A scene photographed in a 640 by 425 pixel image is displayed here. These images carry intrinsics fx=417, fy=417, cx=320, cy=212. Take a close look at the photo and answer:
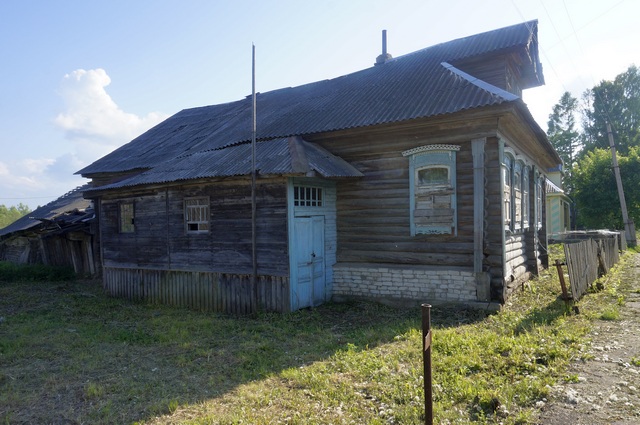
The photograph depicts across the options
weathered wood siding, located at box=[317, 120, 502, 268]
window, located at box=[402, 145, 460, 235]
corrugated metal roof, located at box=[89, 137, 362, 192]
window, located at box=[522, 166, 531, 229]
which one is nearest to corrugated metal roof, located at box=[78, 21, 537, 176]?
weathered wood siding, located at box=[317, 120, 502, 268]

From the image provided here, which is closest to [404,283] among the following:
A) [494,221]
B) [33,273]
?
[494,221]

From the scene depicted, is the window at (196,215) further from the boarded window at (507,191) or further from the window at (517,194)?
the window at (517,194)

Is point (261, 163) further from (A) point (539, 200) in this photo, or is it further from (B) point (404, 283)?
(A) point (539, 200)

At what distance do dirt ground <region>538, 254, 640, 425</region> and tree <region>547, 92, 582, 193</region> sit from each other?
43.4 metres

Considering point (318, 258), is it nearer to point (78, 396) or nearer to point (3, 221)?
point (78, 396)

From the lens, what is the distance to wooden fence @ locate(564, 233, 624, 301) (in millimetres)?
8039

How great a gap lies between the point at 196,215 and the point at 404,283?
536 cm

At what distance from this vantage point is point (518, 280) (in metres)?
10.5

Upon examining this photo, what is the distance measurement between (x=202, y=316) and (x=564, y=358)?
7074mm

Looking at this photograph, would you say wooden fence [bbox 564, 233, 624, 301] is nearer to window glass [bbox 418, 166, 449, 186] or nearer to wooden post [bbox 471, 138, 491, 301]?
wooden post [bbox 471, 138, 491, 301]

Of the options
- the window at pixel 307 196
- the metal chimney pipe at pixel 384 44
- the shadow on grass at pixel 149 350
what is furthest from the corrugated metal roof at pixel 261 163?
the metal chimney pipe at pixel 384 44

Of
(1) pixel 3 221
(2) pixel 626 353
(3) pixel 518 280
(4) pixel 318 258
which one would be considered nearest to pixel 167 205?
(4) pixel 318 258

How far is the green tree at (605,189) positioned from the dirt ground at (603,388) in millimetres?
24047

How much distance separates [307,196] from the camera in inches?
380
